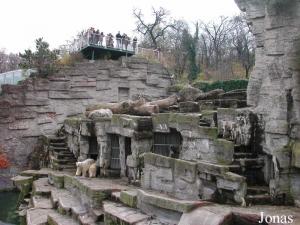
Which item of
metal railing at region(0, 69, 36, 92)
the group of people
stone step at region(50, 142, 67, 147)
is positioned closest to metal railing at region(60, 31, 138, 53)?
the group of people

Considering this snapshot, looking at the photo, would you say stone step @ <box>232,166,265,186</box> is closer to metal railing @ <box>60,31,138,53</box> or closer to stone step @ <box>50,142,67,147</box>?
stone step @ <box>50,142,67,147</box>

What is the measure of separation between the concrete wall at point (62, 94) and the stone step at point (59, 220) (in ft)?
31.8

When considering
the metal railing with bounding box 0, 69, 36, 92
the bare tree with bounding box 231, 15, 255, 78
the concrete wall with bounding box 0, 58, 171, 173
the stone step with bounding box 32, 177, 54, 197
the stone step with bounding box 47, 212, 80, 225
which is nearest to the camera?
the stone step with bounding box 47, 212, 80, 225

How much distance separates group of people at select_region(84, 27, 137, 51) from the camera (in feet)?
78.0

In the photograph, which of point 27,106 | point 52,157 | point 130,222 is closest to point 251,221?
point 130,222

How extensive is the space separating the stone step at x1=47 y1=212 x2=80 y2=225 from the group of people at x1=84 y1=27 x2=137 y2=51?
13067mm

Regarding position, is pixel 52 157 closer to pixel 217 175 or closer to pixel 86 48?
pixel 86 48

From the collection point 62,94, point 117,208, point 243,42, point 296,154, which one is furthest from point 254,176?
point 243,42

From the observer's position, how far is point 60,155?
60.4 ft

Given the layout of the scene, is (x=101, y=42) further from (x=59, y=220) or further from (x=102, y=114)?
(x=59, y=220)

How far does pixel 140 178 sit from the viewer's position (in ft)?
40.7

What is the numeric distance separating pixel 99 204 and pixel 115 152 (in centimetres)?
330

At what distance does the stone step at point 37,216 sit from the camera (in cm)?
1221

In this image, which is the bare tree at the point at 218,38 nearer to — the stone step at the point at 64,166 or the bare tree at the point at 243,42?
the bare tree at the point at 243,42
